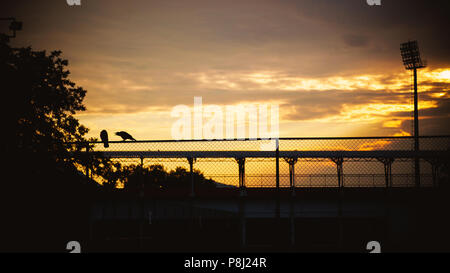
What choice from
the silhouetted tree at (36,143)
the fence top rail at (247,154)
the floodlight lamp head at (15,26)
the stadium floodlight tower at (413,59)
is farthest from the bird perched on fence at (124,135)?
the stadium floodlight tower at (413,59)

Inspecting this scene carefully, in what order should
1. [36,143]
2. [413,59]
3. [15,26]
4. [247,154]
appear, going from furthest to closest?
1. [413,59]
2. [247,154]
3. [15,26]
4. [36,143]

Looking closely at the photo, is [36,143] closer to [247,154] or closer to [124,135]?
[124,135]

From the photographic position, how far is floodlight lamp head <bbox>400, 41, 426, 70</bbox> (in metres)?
63.7

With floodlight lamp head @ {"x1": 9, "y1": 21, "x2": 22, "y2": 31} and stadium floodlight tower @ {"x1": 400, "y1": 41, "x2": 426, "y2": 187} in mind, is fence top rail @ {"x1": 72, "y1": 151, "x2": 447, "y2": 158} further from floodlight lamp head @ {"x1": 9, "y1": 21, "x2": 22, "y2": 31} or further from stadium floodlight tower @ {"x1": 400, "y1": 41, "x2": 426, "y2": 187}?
stadium floodlight tower @ {"x1": 400, "y1": 41, "x2": 426, "y2": 187}

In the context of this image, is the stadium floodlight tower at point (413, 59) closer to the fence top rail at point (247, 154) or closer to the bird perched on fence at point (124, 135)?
the fence top rail at point (247, 154)

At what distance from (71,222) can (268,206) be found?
1043 inches

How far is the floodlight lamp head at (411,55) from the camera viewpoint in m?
63.7

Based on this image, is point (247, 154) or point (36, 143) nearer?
point (36, 143)

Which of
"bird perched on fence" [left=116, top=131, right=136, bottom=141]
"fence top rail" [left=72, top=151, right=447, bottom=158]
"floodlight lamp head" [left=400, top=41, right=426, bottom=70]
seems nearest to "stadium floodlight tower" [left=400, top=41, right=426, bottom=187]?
"floodlight lamp head" [left=400, top=41, right=426, bottom=70]

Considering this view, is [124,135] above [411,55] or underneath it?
underneath

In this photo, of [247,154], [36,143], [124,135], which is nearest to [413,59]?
[247,154]

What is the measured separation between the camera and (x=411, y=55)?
210 ft
